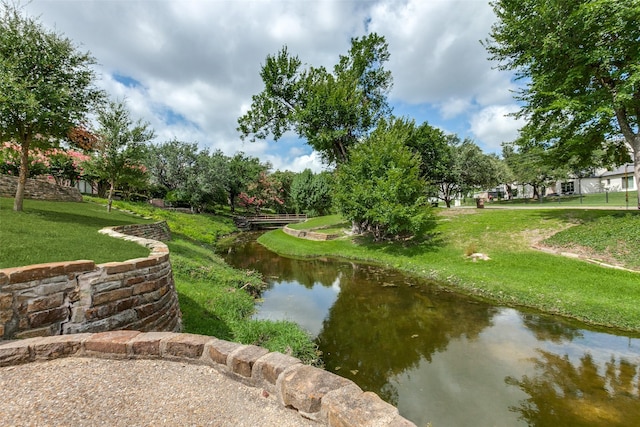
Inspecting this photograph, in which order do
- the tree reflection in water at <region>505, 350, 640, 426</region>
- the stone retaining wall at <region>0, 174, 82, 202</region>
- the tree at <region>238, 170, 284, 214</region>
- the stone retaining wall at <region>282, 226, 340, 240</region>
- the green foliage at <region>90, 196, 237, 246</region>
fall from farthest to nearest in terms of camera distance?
the tree at <region>238, 170, 284, 214</region> → the green foliage at <region>90, 196, 237, 246</region> → the stone retaining wall at <region>282, 226, 340, 240</region> → the stone retaining wall at <region>0, 174, 82, 202</region> → the tree reflection in water at <region>505, 350, 640, 426</region>

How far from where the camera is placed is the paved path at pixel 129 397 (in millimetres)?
2820

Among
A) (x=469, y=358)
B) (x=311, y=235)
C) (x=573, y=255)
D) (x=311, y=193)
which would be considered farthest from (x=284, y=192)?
(x=469, y=358)

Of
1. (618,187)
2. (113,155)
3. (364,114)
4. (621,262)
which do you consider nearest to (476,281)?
(621,262)

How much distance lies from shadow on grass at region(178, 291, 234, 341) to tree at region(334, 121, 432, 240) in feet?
38.9

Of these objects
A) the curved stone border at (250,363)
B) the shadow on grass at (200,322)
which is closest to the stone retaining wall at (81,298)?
the curved stone border at (250,363)

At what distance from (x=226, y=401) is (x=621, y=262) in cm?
1545

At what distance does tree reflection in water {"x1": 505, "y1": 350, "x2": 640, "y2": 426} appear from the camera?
4848 millimetres

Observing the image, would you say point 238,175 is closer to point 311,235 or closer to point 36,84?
point 311,235

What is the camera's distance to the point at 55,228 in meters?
9.15

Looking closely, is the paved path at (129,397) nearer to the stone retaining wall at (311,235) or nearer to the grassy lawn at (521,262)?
the grassy lawn at (521,262)

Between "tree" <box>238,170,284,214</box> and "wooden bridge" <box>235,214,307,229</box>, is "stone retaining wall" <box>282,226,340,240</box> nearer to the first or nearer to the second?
"wooden bridge" <box>235,214,307,229</box>

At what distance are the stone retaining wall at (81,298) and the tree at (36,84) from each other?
8831 millimetres

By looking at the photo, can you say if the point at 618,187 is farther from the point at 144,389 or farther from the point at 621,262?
the point at 144,389

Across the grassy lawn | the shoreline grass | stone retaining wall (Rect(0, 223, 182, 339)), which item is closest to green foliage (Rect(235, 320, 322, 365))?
the shoreline grass
